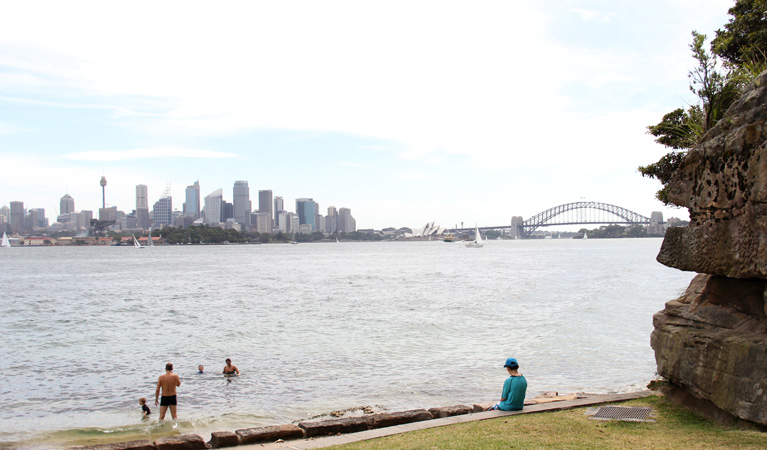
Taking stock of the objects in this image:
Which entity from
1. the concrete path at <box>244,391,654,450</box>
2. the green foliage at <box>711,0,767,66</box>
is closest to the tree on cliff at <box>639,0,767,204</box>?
the green foliage at <box>711,0,767,66</box>

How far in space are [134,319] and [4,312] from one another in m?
10.1

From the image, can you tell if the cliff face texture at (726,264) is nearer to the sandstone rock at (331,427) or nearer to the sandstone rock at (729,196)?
the sandstone rock at (729,196)

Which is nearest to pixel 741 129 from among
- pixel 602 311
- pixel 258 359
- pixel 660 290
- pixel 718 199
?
pixel 718 199

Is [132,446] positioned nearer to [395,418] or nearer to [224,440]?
[224,440]

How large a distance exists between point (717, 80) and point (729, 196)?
384 cm

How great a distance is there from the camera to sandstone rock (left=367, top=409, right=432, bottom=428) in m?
10.5

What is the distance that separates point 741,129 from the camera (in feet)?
25.4

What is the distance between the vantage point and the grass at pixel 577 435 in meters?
7.30

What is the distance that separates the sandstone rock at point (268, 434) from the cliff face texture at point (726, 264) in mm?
5777

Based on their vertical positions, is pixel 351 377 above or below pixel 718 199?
below

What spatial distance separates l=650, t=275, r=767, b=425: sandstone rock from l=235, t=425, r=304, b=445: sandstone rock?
5779mm

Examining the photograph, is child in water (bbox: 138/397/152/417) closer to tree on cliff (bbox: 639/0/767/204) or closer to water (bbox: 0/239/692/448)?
water (bbox: 0/239/692/448)

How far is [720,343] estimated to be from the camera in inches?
321

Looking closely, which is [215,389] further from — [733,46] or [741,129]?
[733,46]
